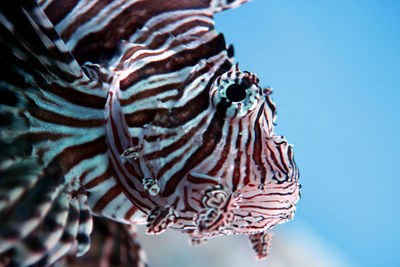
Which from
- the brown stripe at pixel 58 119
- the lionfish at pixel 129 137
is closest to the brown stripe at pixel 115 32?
the lionfish at pixel 129 137

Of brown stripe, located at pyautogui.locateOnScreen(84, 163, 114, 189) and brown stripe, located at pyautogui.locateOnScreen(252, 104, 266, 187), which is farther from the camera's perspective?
brown stripe, located at pyautogui.locateOnScreen(84, 163, 114, 189)

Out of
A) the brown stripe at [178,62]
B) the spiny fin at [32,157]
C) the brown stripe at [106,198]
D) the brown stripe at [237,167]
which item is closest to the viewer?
the spiny fin at [32,157]

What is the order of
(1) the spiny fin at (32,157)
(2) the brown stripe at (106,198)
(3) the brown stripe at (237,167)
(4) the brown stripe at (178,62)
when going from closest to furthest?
1. (1) the spiny fin at (32,157)
2. (3) the brown stripe at (237,167)
3. (4) the brown stripe at (178,62)
4. (2) the brown stripe at (106,198)

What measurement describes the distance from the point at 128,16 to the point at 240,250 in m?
5.72

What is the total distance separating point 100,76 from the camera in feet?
6.70

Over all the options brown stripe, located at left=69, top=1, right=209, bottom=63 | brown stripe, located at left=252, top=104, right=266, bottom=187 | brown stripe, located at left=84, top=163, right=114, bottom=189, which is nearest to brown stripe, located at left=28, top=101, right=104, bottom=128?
brown stripe, located at left=84, top=163, right=114, bottom=189

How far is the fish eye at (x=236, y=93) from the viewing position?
1.89m

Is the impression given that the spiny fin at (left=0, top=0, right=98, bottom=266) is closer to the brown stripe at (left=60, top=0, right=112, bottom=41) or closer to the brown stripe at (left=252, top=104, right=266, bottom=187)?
the brown stripe at (left=60, top=0, right=112, bottom=41)

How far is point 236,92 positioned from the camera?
76.1 inches

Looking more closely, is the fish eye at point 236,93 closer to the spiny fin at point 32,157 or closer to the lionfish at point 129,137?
the lionfish at point 129,137

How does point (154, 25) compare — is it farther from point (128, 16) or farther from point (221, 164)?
point (221, 164)

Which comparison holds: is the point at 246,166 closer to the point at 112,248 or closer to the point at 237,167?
the point at 237,167

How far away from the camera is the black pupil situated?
1.91 m

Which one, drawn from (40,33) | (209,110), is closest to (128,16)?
(40,33)
